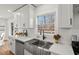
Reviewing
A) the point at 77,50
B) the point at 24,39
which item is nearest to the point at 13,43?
the point at 24,39

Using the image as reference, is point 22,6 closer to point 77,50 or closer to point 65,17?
point 65,17

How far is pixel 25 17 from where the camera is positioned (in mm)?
1619

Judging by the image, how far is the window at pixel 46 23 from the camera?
1576 mm

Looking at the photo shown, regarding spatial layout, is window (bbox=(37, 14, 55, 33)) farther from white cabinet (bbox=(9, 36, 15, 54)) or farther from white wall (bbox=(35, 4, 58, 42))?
white cabinet (bbox=(9, 36, 15, 54))

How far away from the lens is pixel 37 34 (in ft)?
5.29

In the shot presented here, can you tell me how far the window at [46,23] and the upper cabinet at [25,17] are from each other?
110 mm

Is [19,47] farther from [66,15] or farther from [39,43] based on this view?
[66,15]

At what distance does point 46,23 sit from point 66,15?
0.93ft

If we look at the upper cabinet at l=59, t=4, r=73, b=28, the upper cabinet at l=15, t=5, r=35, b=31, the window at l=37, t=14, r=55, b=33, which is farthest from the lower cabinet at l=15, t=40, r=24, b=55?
the upper cabinet at l=59, t=4, r=73, b=28

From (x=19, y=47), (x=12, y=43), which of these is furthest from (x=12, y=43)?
(x=19, y=47)

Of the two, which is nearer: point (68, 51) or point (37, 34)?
point (68, 51)

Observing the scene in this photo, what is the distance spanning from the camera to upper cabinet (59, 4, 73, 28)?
153 centimetres

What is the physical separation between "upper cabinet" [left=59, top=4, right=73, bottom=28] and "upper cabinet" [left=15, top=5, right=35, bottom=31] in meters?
0.39
